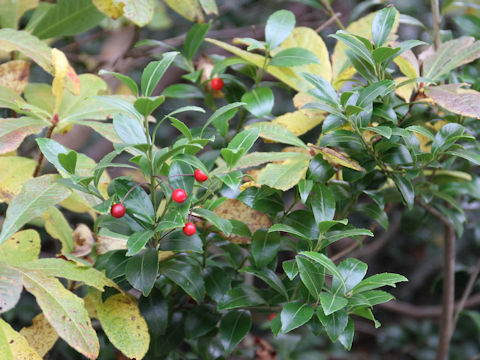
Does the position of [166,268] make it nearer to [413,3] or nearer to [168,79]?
[168,79]

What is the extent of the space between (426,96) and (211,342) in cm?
61

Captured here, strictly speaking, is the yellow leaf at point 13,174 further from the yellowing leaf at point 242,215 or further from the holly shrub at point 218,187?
the yellowing leaf at point 242,215

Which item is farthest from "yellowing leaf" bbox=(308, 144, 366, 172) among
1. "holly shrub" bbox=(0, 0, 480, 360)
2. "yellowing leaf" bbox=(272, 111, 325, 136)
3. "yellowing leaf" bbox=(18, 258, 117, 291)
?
"yellowing leaf" bbox=(18, 258, 117, 291)

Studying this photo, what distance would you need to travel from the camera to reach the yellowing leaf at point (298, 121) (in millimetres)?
905

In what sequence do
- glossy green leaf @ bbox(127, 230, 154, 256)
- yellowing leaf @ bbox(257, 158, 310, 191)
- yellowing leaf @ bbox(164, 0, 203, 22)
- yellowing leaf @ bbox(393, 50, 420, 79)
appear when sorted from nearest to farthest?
glossy green leaf @ bbox(127, 230, 154, 256)
yellowing leaf @ bbox(257, 158, 310, 191)
yellowing leaf @ bbox(393, 50, 420, 79)
yellowing leaf @ bbox(164, 0, 203, 22)

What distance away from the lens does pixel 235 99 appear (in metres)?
0.99

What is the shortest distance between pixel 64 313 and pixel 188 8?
27.0 inches

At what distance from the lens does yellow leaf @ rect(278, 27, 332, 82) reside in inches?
37.5

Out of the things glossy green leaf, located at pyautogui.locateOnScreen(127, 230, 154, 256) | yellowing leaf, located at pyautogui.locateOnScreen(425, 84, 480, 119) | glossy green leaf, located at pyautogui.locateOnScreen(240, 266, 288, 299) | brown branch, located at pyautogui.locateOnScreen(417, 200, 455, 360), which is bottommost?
brown branch, located at pyautogui.locateOnScreen(417, 200, 455, 360)

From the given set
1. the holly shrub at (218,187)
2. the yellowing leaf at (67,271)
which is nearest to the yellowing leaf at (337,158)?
the holly shrub at (218,187)

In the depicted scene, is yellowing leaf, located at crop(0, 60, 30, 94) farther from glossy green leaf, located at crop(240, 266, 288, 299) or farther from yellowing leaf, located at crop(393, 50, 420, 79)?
yellowing leaf, located at crop(393, 50, 420, 79)

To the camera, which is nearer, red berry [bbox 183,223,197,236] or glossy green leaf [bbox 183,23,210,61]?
red berry [bbox 183,223,197,236]

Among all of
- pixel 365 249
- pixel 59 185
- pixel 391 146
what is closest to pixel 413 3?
pixel 365 249

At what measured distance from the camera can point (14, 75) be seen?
3.05 feet
